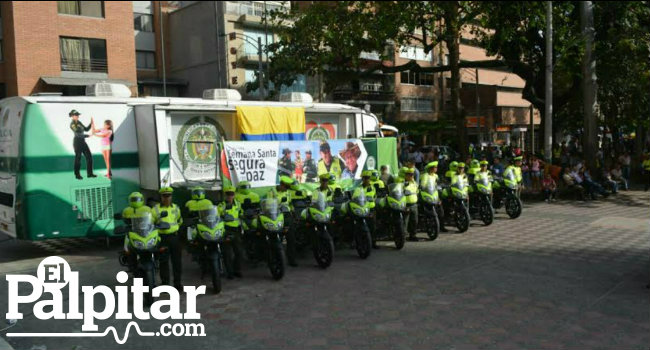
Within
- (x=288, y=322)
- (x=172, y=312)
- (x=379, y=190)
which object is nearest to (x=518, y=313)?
(x=288, y=322)

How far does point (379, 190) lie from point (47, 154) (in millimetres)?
6874

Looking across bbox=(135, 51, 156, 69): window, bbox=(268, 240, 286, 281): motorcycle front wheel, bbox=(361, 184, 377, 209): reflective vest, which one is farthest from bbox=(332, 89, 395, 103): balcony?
bbox=(268, 240, 286, 281): motorcycle front wheel

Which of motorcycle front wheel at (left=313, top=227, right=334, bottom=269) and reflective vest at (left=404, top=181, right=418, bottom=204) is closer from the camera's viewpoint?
motorcycle front wheel at (left=313, top=227, right=334, bottom=269)

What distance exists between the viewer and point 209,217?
883 cm

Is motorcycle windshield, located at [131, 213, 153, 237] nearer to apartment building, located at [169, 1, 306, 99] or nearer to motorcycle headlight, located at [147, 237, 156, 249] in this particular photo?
motorcycle headlight, located at [147, 237, 156, 249]

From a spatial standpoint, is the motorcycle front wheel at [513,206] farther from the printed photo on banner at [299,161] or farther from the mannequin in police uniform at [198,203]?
the mannequin in police uniform at [198,203]

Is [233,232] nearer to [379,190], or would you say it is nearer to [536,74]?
[379,190]

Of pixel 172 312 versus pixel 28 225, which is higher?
pixel 28 225

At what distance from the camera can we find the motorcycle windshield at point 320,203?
400 inches

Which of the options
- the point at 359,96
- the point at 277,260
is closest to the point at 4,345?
the point at 277,260

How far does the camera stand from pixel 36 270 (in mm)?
10633

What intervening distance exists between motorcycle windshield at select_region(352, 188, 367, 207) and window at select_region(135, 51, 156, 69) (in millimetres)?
38903

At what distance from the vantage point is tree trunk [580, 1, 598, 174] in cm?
1986

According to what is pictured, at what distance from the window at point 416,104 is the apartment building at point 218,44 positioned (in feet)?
39.9
